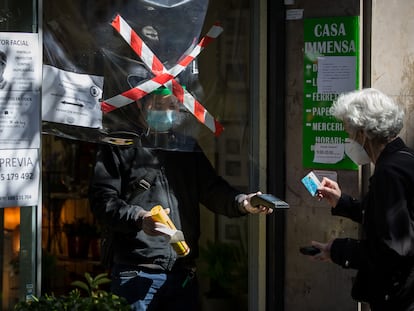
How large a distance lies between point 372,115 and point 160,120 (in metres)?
1.43

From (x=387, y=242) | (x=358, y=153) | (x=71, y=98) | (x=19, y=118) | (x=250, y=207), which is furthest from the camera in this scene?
(x=71, y=98)

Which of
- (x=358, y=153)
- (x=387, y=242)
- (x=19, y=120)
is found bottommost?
(x=387, y=242)

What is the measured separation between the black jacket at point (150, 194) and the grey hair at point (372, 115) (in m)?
0.99

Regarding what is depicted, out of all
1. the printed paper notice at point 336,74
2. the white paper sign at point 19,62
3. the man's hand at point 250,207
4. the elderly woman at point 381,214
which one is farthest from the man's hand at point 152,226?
the printed paper notice at point 336,74

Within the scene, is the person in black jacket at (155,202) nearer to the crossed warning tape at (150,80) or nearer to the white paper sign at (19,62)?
the crossed warning tape at (150,80)

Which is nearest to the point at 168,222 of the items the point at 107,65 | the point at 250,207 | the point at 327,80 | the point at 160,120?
the point at 250,207

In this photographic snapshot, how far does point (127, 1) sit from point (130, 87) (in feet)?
1.68

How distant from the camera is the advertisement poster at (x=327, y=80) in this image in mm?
5719

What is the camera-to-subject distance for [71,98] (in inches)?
206

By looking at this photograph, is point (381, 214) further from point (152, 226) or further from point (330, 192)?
point (152, 226)

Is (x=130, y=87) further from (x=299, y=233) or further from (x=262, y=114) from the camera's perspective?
(x=299, y=233)

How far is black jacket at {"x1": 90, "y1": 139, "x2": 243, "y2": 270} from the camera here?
5.05 m

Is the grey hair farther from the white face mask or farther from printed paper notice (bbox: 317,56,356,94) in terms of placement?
printed paper notice (bbox: 317,56,356,94)

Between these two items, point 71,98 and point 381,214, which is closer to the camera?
point 381,214
